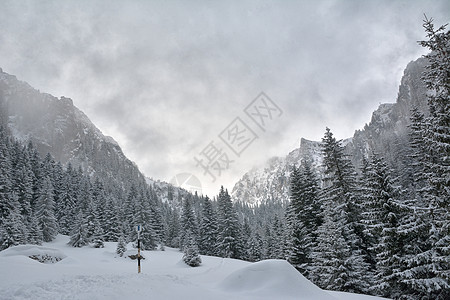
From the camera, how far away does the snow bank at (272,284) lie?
8.91 meters

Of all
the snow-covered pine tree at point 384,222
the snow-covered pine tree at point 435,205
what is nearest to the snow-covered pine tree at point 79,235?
the snow-covered pine tree at point 384,222

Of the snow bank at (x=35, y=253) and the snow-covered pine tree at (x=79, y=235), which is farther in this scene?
the snow-covered pine tree at (x=79, y=235)

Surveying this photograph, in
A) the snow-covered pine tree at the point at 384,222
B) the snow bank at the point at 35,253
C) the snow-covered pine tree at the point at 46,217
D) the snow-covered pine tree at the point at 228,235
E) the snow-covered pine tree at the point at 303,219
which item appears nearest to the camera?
the snow-covered pine tree at the point at 384,222

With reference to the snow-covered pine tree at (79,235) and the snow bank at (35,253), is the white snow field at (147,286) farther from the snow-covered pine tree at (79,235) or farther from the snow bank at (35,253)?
the snow-covered pine tree at (79,235)

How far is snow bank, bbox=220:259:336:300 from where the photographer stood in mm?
8906

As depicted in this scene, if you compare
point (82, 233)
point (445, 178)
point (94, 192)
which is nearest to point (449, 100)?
point (445, 178)

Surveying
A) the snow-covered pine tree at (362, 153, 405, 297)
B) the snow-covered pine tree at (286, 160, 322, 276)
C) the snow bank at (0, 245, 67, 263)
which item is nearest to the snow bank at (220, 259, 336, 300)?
the snow-covered pine tree at (362, 153, 405, 297)

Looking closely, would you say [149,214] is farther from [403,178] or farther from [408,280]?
[403,178]

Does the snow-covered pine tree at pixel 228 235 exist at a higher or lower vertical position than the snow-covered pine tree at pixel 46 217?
lower

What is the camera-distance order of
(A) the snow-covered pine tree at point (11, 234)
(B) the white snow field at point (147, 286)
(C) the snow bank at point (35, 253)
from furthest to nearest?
(A) the snow-covered pine tree at point (11, 234) < (C) the snow bank at point (35, 253) < (B) the white snow field at point (147, 286)

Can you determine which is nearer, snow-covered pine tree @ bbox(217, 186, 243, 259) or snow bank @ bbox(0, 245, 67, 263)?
snow bank @ bbox(0, 245, 67, 263)

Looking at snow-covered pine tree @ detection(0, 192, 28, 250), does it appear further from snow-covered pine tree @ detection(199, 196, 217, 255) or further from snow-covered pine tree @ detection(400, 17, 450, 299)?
snow-covered pine tree @ detection(400, 17, 450, 299)

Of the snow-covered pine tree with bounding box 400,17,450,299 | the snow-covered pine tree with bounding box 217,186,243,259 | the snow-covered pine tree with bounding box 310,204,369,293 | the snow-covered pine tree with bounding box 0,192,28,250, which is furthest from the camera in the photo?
the snow-covered pine tree with bounding box 217,186,243,259

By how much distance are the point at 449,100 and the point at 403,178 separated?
37.1 metres
